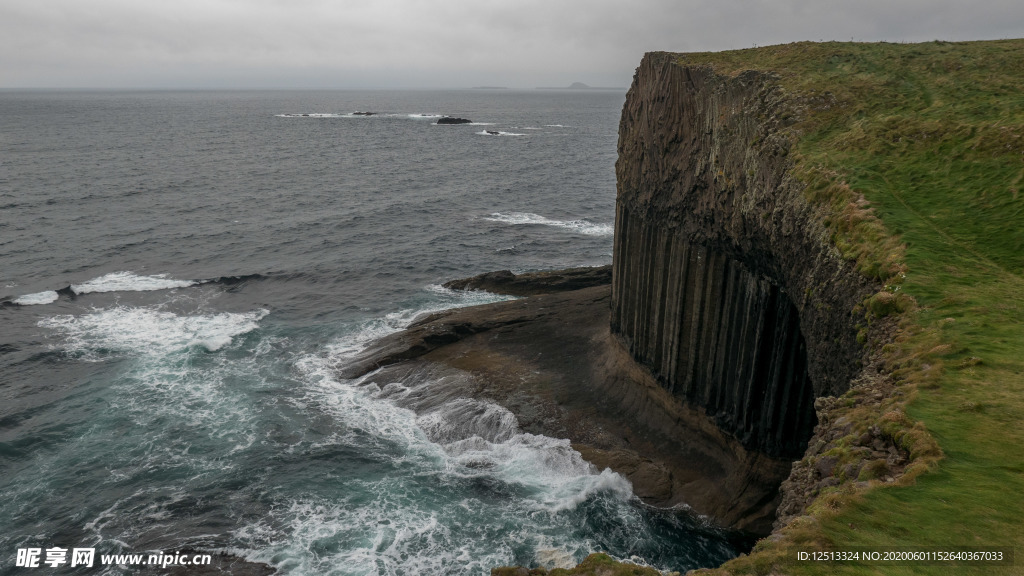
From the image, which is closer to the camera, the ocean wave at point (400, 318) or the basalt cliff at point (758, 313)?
the basalt cliff at point (758, 313)

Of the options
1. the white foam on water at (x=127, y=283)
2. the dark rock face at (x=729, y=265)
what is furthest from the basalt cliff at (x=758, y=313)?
the white foam on water at (x=127, y=283)

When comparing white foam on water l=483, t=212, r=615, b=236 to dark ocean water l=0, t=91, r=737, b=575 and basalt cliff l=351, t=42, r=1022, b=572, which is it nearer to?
dark ocean water l=0, t=91, r=737, b=575

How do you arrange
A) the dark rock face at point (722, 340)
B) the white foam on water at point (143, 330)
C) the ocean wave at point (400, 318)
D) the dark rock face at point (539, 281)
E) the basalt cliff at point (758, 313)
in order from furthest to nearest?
the dark rock face at point (539, 281), the ocean wave at point (400, 318), the white foam on water at point (143, 330), the dark rock face at point (722, 340), the basalt cliff at point (758, 313)

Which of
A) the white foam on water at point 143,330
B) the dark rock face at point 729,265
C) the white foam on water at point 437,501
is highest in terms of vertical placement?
the dark rock face at point 729,265

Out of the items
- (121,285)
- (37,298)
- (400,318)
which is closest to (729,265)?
(400,318)

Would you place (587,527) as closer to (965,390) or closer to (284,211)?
(965,390)

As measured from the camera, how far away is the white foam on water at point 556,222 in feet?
231

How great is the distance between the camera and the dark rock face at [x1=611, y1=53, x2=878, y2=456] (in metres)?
19.2

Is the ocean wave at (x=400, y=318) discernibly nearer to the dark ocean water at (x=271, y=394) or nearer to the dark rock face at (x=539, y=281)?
the dark ocean water at (x=271, y=394)

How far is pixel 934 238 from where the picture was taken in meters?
18.2

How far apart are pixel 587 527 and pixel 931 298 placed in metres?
14.0

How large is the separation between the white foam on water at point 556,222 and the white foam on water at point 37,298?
138 feet

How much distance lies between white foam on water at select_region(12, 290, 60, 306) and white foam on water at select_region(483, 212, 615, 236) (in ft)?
138

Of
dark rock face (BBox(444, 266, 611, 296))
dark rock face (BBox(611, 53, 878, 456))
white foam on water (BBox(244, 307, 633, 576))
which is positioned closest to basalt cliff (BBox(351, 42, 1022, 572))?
dark rock face (BBox(611, 53, 878, 456))
